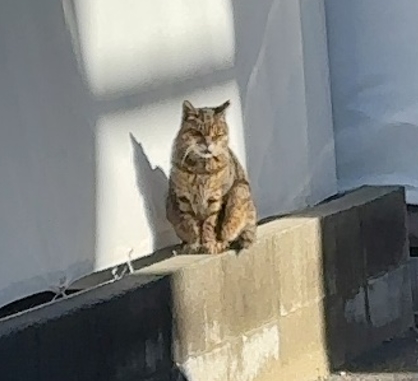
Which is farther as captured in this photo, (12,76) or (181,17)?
(181,17)

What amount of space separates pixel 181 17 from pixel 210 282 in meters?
0.83

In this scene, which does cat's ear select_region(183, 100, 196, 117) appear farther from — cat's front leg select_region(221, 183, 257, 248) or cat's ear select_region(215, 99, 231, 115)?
cat's front leg select_region(221, 183, 257, 248)

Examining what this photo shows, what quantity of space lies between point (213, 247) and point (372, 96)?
4.63ft

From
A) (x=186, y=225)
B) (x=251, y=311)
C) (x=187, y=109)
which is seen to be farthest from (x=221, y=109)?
(x=251, y=311)

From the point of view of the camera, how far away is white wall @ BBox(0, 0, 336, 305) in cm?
315

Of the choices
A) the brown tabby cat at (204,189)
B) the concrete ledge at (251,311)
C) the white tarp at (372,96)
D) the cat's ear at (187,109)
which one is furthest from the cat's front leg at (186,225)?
the white tarp at (372,96)

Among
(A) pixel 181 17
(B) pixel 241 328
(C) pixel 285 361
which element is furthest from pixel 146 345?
(A) pixel 181 17

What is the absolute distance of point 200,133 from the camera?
3.63 m

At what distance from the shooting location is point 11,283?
311 cm

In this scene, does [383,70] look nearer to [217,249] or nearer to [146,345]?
[217,249]

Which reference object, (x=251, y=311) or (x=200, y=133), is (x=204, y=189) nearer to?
(x=200, y=133)

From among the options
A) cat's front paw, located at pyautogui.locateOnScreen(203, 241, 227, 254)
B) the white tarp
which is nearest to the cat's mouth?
cat's front paw, located at pyautogui.locateOnScreen(203, 241, 227, 254)

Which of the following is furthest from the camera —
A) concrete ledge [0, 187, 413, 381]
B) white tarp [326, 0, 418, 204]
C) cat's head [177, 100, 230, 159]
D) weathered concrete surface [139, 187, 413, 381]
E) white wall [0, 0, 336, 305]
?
white tarp [326, 0, 418, 204]

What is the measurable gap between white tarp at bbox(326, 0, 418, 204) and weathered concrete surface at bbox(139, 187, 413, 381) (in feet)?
0.95
